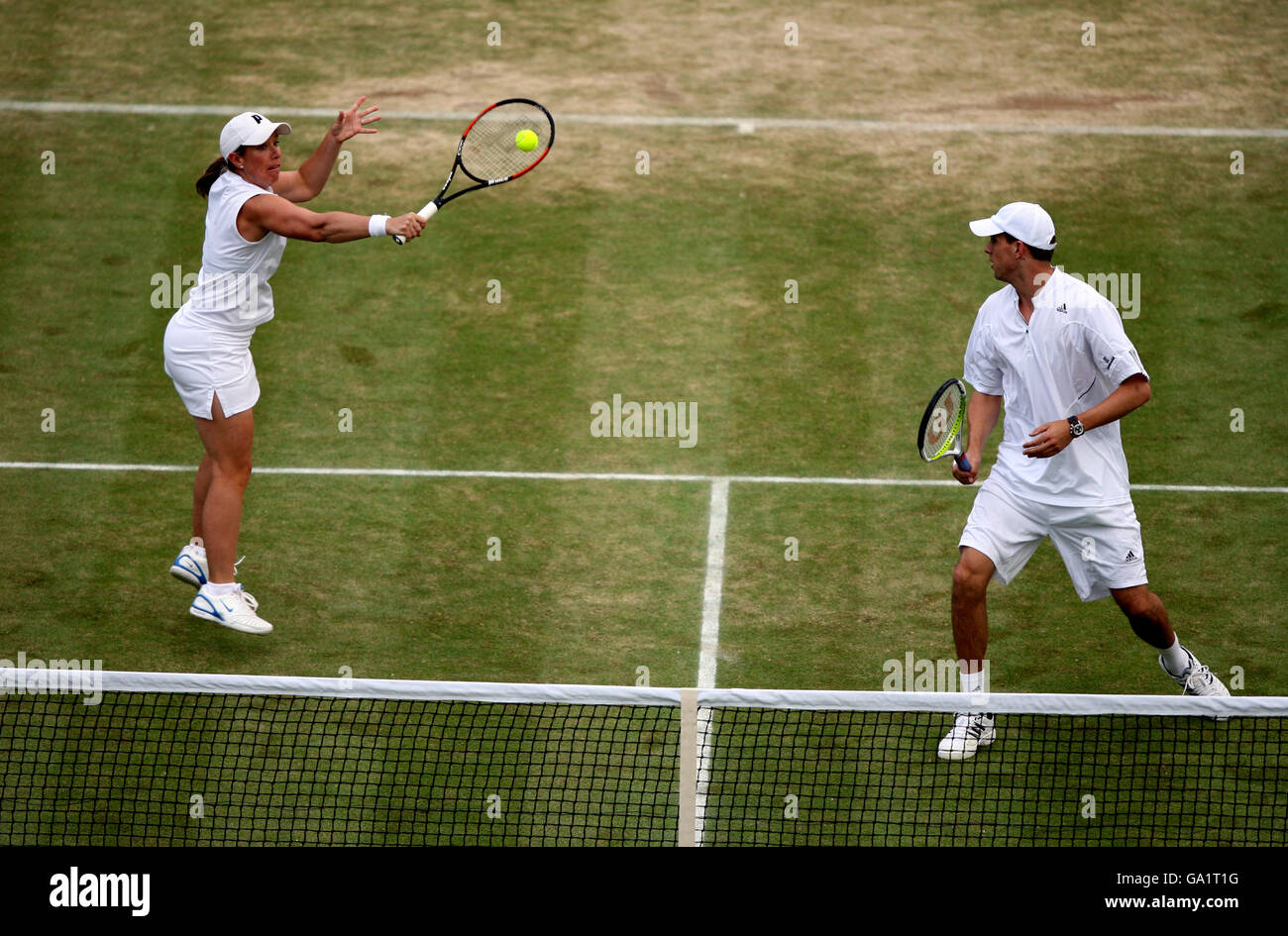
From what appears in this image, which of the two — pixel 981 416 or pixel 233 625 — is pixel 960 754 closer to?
pixel 981 416

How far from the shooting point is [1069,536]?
6980 millimetres

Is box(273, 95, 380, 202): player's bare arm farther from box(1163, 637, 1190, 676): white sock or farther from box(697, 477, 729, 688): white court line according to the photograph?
box(1163, 637, 1190, 676): white sock

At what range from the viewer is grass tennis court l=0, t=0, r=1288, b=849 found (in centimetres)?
830

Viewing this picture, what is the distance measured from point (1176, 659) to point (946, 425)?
1543 mm

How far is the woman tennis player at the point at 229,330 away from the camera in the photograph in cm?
765

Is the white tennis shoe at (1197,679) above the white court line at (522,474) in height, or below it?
below

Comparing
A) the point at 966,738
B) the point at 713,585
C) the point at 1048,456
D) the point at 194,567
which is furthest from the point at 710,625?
the point at 194,567

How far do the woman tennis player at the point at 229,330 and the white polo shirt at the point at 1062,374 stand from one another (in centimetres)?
317

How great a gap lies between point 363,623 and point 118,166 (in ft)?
21.6

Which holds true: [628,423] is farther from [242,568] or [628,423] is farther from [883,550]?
[242,568]

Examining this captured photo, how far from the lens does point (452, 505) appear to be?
9.44 metres

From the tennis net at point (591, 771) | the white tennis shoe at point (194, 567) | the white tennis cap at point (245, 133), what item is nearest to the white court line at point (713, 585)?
the tennis net at point (591, 771)

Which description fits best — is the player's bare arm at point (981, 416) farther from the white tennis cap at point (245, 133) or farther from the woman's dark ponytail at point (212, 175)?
the woman's dark ponytail at point (212, 175)
